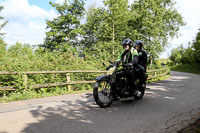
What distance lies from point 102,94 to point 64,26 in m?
24.0

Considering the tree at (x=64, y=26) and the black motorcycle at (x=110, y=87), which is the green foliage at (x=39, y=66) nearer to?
the black motorcycle at (x=110, y=87)

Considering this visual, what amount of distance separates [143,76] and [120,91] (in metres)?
1.50

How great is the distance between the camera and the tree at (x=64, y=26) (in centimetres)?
2688

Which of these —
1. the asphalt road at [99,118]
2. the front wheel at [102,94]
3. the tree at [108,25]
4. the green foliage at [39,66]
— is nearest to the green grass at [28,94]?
the green foliage at [39,66]

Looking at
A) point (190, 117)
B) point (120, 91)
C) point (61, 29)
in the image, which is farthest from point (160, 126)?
point (61, 29)

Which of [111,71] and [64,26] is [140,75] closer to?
[111,71]

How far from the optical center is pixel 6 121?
4.19 m

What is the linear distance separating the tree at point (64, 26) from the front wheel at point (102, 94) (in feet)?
70.2

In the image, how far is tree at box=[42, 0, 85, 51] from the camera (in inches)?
1058

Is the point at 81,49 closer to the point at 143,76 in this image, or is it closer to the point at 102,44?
the point at 102,44

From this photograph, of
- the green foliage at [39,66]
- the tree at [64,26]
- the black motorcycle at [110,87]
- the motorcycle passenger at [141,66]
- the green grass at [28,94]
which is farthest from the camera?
the tree at [64,26]

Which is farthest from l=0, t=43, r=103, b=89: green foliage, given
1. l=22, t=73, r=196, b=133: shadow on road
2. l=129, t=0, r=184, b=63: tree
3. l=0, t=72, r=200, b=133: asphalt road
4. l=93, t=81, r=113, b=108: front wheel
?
l=129, t=0, r=184, b=63: tree

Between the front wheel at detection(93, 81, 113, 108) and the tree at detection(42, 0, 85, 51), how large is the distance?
21.4m

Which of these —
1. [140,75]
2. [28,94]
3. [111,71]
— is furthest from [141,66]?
[28,94]
